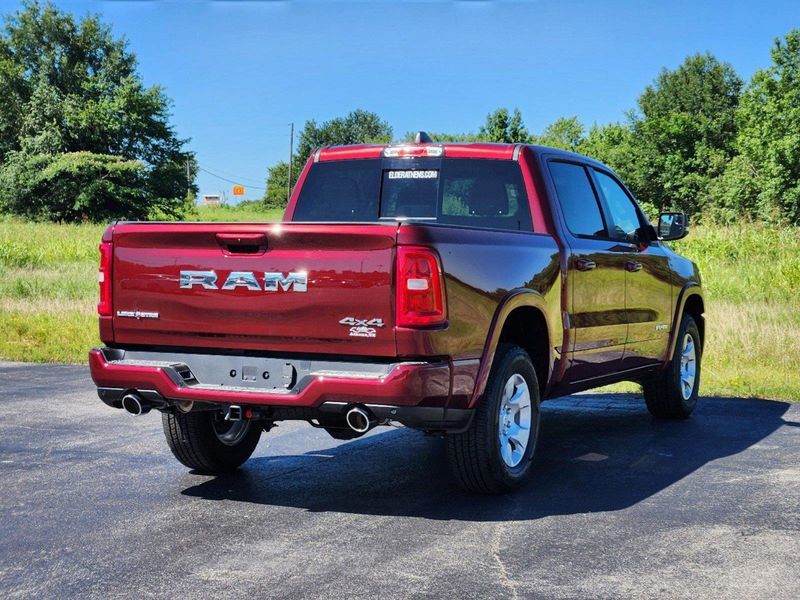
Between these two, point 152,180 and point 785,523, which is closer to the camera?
point 785,523

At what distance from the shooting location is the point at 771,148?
181ft

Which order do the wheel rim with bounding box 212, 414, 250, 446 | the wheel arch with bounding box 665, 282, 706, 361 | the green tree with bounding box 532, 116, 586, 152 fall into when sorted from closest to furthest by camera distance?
1. the wheel rim with bounding box 212, 414, 250, 446
2. the wheel arch with bounding box 665, 282, 706, 361
3. the green tree with bounding box 532, 116, 586, 152

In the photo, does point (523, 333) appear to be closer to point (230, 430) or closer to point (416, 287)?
point (416, 287)

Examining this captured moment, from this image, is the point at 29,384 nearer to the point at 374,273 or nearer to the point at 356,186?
the point at 356,186

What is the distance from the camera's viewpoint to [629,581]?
4.23m

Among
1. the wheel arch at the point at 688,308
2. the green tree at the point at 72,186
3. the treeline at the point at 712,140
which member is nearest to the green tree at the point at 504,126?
the treeline at the point at 712,140

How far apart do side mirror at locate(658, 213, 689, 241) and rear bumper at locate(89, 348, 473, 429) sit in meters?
3.64

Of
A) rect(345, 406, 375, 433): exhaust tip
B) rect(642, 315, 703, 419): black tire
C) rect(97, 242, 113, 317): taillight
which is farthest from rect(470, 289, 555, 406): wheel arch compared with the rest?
rect(642, 315, 703, 419): black tire

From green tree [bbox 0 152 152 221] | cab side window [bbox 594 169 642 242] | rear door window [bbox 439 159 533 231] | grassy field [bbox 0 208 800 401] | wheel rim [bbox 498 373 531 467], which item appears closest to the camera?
wheel rim [bbox 498 373 531 467]

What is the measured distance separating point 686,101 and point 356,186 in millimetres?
76202

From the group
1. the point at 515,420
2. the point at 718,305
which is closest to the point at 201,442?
the point at 515,420

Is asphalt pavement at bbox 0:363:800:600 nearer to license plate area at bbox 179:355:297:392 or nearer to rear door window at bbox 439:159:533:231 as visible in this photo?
license plate area at bbox 179:355:297:392

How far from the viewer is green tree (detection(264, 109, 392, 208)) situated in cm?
12462

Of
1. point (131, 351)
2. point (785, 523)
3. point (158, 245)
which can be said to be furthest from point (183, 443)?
point (785, 523)
